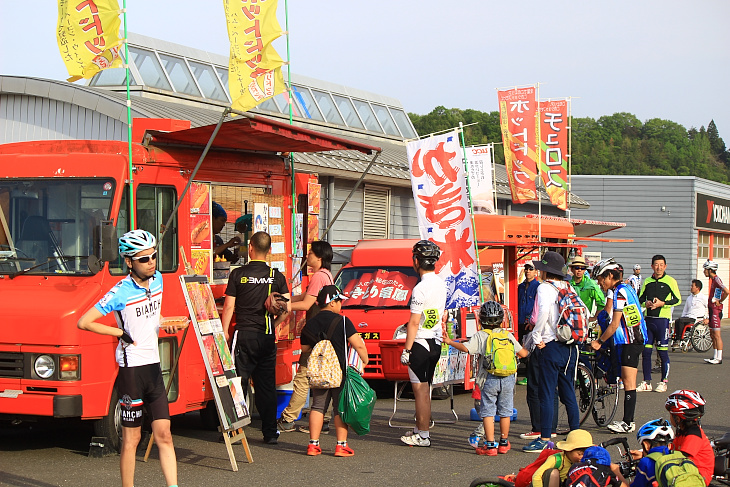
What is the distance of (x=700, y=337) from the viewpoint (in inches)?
858

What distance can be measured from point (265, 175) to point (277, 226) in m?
0.59

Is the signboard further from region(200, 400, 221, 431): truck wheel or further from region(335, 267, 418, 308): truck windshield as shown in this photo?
region(200, 400, 221, 431): truck wheel

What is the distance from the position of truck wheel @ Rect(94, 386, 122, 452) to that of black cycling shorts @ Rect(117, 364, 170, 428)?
1.75 metres

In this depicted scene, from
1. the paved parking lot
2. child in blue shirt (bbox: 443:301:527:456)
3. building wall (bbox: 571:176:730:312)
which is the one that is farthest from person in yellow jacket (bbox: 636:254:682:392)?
building wall (bbox: 571:176:730:312)

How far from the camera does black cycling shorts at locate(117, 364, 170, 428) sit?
636 cm

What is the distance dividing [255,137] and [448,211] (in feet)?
11.4

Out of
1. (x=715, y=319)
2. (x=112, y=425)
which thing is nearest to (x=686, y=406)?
(x=112, y=425)

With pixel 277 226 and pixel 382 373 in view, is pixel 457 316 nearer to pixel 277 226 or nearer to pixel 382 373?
pixel 382 373

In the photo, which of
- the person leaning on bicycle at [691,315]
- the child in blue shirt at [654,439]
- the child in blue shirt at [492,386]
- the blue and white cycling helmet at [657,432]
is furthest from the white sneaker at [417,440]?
the person leaning on bicycle at [691,315]

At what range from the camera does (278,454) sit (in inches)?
344

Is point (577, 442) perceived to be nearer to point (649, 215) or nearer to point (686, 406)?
point (686, 406)

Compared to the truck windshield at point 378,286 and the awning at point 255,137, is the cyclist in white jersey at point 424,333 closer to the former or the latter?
the awning at point 255,137

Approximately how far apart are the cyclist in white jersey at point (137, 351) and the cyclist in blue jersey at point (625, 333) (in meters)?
5.39

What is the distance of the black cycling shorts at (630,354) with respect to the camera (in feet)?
33.6
